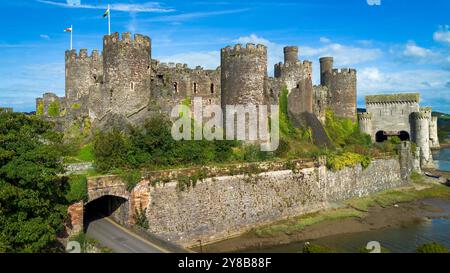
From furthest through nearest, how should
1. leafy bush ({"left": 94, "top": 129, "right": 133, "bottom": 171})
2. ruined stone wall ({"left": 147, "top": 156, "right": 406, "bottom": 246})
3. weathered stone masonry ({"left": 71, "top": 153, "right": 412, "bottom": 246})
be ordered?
ruined stone wall ({"left": 147, "top": 156, "right": 406, "bottom": 246}) → leafy bush ({"left": 94, "top": 129, "right": 133, "bottom": 171}) → weathered stone masonry ({"left": 71, "top": 153, "right": 412, "bottom": 246})

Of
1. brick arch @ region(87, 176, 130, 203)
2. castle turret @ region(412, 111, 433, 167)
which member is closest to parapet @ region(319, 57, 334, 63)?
castle turret @ region(412, 111, 433, 167)

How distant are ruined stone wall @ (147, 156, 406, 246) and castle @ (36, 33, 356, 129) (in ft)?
22.4

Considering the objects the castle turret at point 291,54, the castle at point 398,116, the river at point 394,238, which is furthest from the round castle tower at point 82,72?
the castle at point 398,116

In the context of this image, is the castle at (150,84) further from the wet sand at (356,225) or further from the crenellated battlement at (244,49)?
the wet sand at (356,225)

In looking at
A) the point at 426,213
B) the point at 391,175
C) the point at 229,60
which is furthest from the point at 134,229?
the point at 391,175

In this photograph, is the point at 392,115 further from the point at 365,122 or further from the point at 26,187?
the point at 26,187

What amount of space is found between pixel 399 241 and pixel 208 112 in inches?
672

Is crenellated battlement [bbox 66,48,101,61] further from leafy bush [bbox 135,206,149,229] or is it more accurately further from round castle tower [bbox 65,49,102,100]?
leafy bush [bbox 135,206,149,229]

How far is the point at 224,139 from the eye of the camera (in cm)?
3145

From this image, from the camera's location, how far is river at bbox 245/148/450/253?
2670 cm

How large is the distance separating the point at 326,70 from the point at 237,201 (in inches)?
1021

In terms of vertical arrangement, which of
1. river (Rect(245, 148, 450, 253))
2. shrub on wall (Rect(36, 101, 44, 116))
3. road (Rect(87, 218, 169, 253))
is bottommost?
river (Rect(245, 148, 450, 253))

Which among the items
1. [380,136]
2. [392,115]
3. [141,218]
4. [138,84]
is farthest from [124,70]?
[380,136]

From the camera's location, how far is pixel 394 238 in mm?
29266
